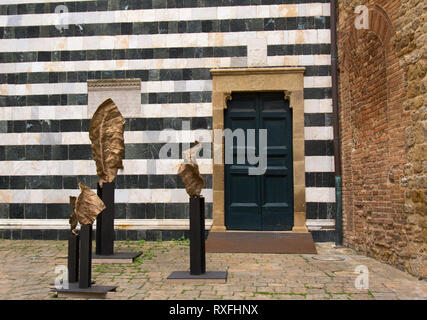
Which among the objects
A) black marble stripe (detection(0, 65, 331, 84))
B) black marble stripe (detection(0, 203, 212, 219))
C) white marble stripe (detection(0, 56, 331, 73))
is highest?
white marble stripe (detection(0, 56, 331, 73))

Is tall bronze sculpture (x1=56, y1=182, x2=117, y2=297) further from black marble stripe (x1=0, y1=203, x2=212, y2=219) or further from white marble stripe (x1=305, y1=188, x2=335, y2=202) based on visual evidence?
white marble stripe (x1=305, y1=188, x2=335, y2=202)

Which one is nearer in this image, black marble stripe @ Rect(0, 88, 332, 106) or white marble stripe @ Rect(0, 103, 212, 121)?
black marble stripe @ Rect(0, 88, 332, 106)

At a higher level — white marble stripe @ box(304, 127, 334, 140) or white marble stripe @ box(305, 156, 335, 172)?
white marble stripe @ box(304, 127, 334, 140)

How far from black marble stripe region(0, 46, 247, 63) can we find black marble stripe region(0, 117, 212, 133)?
4.22 feet

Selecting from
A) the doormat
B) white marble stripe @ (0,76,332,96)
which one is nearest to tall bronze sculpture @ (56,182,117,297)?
the doormat

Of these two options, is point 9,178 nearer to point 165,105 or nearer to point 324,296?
point 165,105

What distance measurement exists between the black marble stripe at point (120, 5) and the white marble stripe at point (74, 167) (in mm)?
3160

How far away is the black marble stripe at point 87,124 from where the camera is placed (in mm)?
7980

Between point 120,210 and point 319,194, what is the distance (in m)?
3.89

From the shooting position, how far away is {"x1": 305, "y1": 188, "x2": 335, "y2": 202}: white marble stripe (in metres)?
7.65

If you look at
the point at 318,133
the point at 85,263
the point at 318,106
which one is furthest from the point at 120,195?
the point at 318,106
